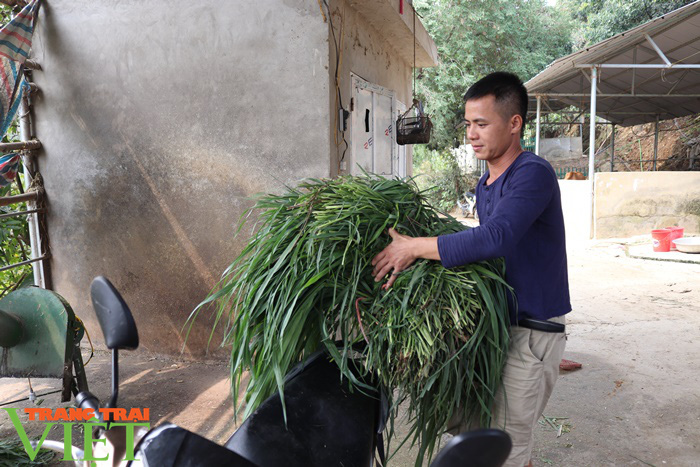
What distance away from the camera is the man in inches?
65.0

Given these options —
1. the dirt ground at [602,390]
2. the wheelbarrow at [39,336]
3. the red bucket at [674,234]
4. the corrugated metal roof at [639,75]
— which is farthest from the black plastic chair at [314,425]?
the corrugated metal roof at [639,75]

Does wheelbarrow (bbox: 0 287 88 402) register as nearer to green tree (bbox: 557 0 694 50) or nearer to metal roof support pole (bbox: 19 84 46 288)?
metal roof support pole (bbox: 19 84 46 288)

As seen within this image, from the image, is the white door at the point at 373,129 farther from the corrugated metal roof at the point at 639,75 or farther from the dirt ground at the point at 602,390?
the corrugated metal roof at the point at 639,75

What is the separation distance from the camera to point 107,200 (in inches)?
165

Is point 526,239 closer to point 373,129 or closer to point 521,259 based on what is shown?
point 521,259

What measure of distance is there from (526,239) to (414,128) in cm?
324

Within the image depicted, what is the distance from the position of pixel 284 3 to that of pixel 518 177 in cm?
264

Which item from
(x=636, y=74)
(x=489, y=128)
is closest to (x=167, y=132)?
(x=489, y=128)

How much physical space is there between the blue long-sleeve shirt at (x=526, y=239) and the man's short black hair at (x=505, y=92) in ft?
0.53

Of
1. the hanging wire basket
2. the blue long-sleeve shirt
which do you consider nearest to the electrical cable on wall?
the hanging wire basket

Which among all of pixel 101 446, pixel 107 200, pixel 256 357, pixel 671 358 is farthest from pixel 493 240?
pixel 107 200

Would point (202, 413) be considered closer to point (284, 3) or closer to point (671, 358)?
point (284, 3)

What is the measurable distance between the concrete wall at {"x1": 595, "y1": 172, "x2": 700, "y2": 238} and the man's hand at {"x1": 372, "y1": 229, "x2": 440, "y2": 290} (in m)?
8.63

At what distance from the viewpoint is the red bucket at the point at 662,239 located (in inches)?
306
